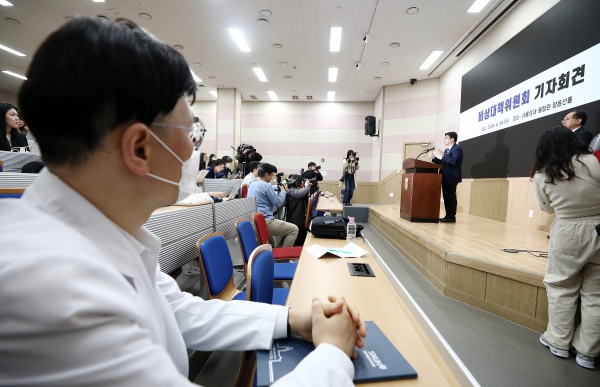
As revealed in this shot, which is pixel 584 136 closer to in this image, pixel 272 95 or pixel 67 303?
pixel 67 303

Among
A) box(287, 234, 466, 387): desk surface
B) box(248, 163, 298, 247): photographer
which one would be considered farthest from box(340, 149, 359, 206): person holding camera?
box(287, 234, 466, 387): desk surface

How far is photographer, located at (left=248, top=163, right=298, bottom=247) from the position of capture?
3.71m

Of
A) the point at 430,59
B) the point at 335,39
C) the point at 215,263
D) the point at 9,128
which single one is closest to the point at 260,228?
the point at 215,263

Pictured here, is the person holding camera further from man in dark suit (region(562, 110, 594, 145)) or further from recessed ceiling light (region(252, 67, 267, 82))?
man in dark suit (region(562, 110, 594, 145))

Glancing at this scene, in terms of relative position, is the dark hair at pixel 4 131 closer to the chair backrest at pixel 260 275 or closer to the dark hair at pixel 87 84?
the chair backrest at pixel 260 275

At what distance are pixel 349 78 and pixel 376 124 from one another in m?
2.22

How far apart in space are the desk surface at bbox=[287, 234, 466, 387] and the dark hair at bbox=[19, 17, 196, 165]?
2.70 ft

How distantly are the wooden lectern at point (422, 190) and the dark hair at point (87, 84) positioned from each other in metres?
4.51

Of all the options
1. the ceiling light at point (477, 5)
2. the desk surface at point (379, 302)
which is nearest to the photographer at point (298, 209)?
the desk surface at point (379, 302)

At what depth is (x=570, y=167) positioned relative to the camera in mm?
1965

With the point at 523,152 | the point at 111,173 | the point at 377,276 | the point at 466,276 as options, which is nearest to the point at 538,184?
the point at 466,276

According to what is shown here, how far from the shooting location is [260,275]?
137 cm

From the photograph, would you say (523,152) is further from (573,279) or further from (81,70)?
(81,70)

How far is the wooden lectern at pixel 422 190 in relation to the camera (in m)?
4.54
